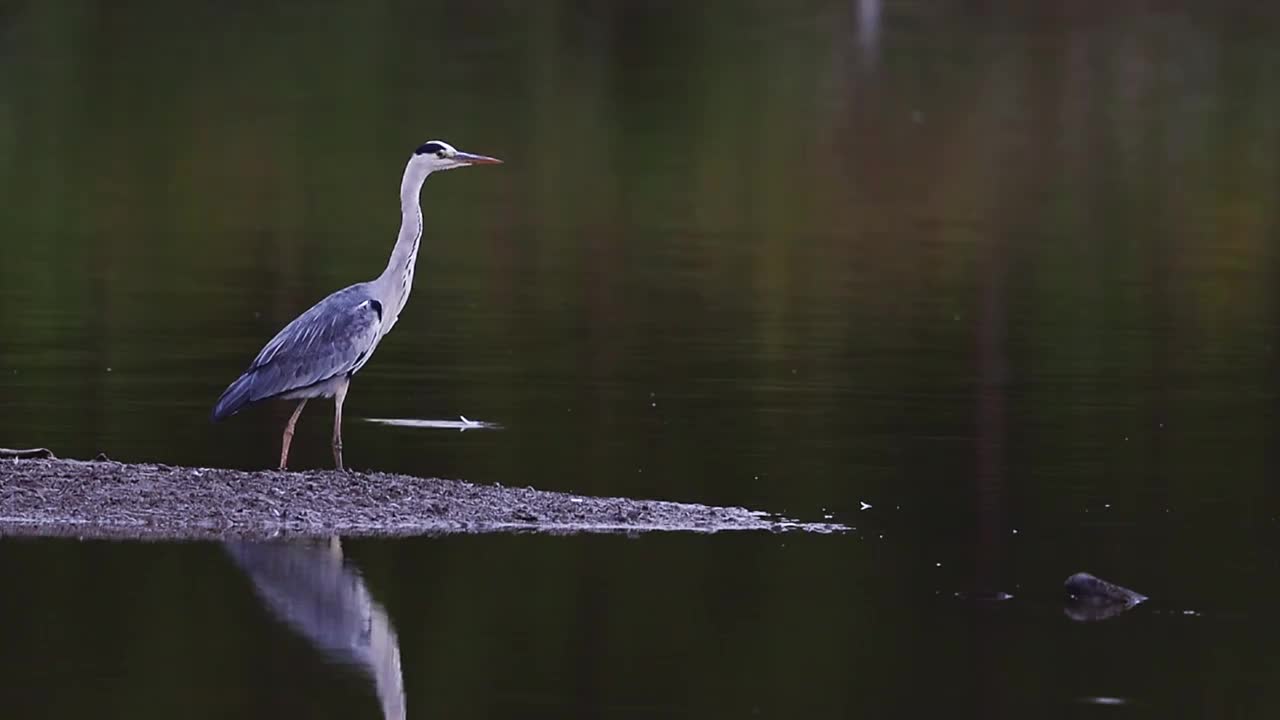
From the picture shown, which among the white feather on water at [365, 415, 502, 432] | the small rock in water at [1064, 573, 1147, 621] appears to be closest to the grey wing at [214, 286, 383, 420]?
the white feather on water at [365, 415, 502, 432]

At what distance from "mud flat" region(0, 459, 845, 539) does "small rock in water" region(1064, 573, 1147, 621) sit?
1556mm

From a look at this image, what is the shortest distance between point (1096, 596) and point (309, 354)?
4063mm

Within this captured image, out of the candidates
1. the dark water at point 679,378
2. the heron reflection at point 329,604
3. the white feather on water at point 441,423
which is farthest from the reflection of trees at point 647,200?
the heron reflection at point 329,604

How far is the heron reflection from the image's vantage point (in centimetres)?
959

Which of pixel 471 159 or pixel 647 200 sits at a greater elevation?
pixel 471 159

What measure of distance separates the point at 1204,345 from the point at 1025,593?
9.05 metres

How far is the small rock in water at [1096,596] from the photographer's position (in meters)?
10.7

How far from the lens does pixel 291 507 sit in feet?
38.7

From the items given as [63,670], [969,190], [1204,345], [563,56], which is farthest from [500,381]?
[563,56]

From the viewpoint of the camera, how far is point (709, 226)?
2800cm

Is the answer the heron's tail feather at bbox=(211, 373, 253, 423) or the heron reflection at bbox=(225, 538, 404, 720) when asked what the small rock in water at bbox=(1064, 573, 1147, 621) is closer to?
the heron reflection at bbox=(225, 538, 404, 720)

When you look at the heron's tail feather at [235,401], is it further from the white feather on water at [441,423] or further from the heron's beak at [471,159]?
the white feather on water at [441,423]

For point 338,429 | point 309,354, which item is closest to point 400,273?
point 309,354

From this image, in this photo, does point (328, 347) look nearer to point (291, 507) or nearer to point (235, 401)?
point (235, 401)
